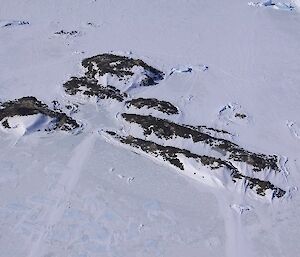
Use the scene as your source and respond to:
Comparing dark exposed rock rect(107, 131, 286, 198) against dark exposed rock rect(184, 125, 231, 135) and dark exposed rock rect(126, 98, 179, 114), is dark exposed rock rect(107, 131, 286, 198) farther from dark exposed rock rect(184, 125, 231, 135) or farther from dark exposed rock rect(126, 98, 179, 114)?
dark exposed rock rect(126, 98, 179, 114)

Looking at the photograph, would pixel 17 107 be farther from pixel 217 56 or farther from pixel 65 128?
pixel 217 56

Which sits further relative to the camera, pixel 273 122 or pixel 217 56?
pixel 217 56

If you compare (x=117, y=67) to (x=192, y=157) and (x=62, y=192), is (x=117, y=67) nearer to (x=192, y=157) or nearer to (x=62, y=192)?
(x=192, y=157)

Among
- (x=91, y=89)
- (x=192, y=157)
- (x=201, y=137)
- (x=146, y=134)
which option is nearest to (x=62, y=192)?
(x=146, y=134)

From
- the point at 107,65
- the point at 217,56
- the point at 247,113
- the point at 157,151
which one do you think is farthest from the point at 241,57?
the point at 157,151

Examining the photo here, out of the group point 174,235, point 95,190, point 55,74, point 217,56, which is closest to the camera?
point 174,235

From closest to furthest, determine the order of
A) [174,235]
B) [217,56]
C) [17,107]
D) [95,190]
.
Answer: [174,235]
[95,190]
[17,107]
[217,56]
